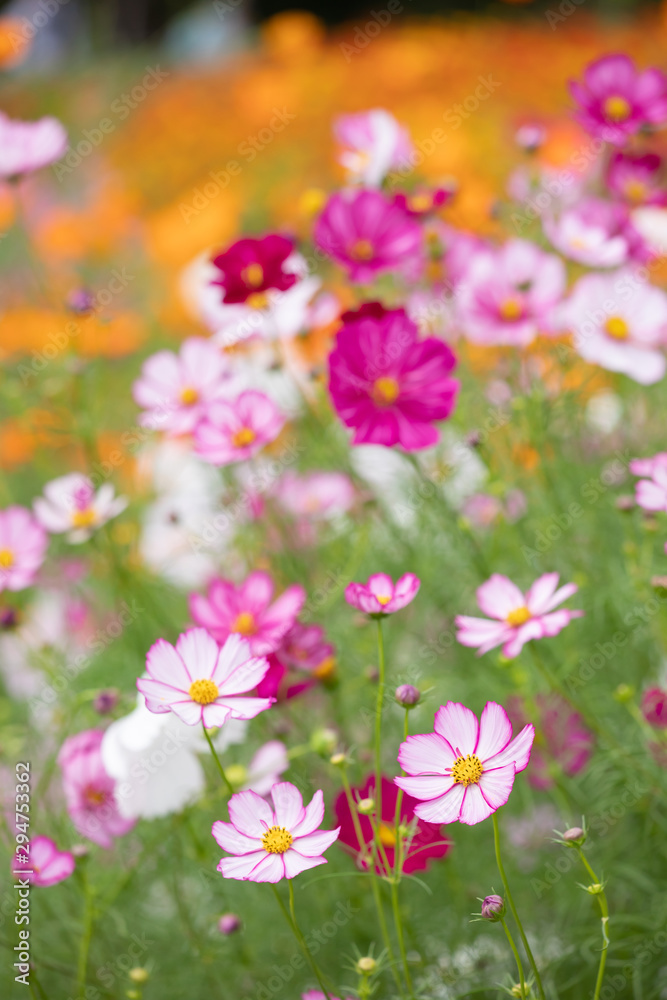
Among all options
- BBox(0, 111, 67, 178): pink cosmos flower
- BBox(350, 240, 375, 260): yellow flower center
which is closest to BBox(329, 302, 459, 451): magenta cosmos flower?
BBox(350, 240, 375, 260): yellow flower center

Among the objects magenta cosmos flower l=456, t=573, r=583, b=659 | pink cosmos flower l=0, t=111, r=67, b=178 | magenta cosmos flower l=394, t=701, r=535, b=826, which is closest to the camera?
magenta cosmos flower l=394, t=701, r=535, b=826

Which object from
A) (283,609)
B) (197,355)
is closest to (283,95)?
(197,355)

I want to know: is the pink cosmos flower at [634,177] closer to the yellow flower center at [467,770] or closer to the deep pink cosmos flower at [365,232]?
the deep pink cosmos flower at [365,232]

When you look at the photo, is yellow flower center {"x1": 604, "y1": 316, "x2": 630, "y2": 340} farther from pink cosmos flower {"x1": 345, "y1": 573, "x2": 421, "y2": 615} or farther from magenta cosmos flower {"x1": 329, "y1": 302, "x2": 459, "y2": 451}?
pink cosmos flower {"x1": 345, "y1": 573, "x2": 421, "y2": 615}

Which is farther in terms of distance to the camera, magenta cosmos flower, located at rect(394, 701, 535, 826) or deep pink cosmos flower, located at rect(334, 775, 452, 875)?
deep pink cosmos flower, located at rect(334, 775, 452, 875)

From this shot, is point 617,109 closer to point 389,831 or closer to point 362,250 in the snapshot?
point 362,250

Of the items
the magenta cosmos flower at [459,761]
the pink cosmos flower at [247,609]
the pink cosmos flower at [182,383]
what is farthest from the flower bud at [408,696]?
the pink cosmos flower at [182,383]

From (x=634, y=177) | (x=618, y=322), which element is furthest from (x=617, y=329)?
(x=634, y=177)

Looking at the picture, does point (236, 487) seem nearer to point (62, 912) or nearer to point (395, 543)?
point (395, 543)
